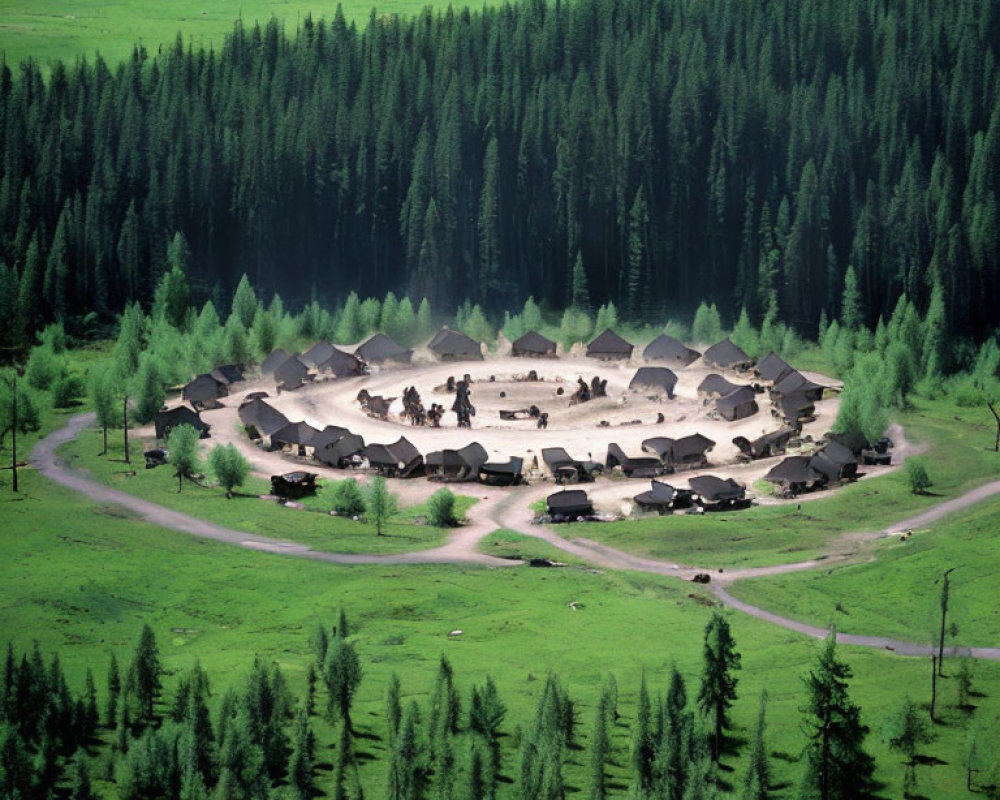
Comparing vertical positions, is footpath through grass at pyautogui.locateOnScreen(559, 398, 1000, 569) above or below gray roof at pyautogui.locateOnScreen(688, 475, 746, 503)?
below

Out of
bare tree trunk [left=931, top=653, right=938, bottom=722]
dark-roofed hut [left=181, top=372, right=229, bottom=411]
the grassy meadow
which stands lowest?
the grassy meadow

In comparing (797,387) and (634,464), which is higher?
(797,387)

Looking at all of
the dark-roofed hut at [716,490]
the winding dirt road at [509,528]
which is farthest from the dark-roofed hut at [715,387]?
the winding dirt road at [509,528]

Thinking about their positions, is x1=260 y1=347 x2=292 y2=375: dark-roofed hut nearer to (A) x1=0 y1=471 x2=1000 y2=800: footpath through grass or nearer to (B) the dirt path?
(B) the dirt path

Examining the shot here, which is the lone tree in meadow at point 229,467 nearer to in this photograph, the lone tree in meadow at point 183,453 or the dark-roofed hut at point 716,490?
the lone tree in meadow at point 183,453

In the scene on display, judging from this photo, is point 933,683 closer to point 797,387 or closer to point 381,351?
point 797,387

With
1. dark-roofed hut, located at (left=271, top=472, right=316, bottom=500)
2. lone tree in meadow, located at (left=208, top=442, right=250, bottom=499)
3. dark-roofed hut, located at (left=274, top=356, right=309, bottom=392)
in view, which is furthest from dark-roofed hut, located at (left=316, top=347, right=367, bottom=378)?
lone tree in meadow, located at (left=208, top=442, right=250, bottom=499)

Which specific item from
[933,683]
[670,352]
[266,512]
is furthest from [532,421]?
[933,683]
